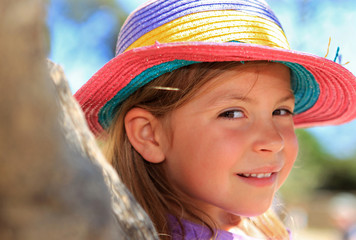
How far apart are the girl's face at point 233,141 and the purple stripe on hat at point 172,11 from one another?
25 cm

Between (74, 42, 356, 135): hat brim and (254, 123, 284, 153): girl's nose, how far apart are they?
30cm

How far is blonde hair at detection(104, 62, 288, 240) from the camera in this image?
2023 mm

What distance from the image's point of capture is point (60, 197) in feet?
2.21

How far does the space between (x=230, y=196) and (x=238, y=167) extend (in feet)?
0.44

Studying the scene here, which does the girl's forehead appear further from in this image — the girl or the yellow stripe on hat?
the yellow stripe on hat

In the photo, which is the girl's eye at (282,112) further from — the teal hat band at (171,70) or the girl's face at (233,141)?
the teal hat band at (171,70)

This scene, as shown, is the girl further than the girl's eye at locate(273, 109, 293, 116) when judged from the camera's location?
No

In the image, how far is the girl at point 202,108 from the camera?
1920mm

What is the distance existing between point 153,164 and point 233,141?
1.45ft

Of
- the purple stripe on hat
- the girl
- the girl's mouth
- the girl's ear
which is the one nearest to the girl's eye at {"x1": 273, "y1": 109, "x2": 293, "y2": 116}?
the girl

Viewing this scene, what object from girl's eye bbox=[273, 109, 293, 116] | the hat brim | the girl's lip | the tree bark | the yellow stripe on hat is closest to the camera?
the tree bark

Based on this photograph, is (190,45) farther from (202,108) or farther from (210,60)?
(202,108)

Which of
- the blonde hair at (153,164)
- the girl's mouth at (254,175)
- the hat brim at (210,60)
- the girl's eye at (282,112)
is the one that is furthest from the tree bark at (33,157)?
the girl's eye at (282,112)

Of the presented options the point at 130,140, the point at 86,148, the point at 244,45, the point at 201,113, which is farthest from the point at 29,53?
the point at 130,140
